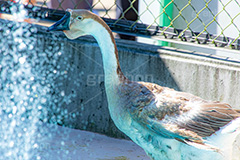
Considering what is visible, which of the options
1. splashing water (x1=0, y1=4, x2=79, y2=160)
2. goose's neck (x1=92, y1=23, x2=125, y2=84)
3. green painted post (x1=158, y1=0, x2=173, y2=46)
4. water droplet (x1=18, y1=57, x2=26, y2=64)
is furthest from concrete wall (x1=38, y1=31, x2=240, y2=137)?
goose's neck (x1=92, y1=23, x2=125, y2=84)

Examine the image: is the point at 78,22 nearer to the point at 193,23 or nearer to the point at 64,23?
the point at 64,23

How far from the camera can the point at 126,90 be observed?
10.3 feet

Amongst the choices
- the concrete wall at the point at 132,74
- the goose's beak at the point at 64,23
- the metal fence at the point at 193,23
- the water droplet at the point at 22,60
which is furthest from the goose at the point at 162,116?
the water droplet at the point at 22,60

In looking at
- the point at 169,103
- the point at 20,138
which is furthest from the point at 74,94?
the point at 169,103

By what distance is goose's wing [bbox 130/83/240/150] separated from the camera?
112 inches

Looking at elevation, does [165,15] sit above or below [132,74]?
above

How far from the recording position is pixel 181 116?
2945 millimetres

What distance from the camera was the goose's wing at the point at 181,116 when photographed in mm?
2857

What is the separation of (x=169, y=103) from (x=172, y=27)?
6.19 ft

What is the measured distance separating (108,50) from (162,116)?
72 centimetres

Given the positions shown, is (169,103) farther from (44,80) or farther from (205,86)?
(44,80)

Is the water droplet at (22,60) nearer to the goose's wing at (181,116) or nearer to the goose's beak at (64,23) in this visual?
the goose's beak at (64,23)

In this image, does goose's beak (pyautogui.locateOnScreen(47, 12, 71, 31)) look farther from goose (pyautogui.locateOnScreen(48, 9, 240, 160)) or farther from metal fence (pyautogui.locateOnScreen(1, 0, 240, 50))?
metal fence (pyautogui.locateOnScreen(1, 0, 240, 50))

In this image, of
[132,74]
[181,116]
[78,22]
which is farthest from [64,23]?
[132,74]
